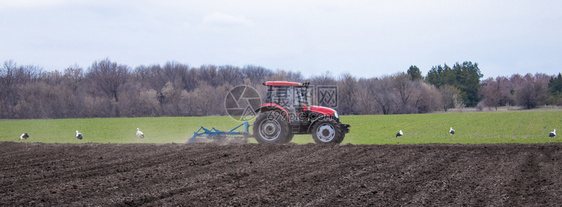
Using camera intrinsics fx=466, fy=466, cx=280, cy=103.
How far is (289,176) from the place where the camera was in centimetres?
849

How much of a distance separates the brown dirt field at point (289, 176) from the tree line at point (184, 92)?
4038cm

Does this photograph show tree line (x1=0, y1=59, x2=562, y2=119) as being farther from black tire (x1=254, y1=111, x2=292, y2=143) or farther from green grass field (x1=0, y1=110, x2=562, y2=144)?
black tire (x1=254, y1=111, x2=292, y2=143)

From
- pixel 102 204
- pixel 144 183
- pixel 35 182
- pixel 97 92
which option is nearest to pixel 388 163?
pixel 144 183

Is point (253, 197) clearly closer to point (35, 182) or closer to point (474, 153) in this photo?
point (35, 182)

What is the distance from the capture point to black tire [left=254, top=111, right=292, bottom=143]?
13.7 m

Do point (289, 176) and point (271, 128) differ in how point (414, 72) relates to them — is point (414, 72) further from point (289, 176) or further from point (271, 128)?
point (289, 176)

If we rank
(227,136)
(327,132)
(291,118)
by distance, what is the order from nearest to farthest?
(327,132), (291,118), (227,136)

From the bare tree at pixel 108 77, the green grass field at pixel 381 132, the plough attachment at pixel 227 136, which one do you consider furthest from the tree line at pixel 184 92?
the plough attachment at pixel 227 136

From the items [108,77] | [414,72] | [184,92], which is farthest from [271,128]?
[414,72]

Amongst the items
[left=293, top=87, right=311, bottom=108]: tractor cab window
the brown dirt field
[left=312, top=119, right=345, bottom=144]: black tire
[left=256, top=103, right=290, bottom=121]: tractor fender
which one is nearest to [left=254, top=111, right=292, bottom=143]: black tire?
[left=256, top=103, right=290, bottom=121]: tractor fender

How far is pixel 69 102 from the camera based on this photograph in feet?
209

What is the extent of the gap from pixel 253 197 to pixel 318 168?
9.01ft

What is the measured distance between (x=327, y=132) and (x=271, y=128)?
5.45 feet

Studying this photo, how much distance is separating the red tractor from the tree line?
3789 cm
